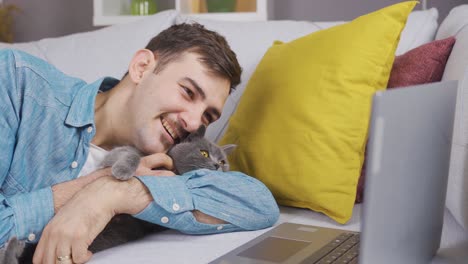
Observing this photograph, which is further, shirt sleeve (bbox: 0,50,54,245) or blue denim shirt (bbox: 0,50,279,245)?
blue denim shirt (bbox: 0,50,279,245)

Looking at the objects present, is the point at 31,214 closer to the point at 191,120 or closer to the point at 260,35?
the point at 191,120

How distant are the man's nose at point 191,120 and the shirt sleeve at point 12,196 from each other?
359mm

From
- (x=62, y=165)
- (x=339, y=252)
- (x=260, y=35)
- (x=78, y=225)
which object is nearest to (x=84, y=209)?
(x=78, y=225)

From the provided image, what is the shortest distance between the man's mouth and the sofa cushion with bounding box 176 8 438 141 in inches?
14.5

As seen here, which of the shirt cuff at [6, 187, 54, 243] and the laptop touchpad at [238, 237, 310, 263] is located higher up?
the shirt cuff at [6, 187, 54, 243]

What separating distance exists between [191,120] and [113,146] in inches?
9.8

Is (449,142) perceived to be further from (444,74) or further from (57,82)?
(57,82)

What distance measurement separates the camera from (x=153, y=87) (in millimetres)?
1319

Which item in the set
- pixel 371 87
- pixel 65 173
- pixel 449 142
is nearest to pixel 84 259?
pixel 65 173

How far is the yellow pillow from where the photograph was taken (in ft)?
4.30

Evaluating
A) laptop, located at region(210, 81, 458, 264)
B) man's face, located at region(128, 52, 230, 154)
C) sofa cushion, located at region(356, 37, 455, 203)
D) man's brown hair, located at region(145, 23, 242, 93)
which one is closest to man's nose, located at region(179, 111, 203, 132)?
man's face, located at region(128, 52, 230, 154)

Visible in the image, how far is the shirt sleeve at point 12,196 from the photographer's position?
1007 mm

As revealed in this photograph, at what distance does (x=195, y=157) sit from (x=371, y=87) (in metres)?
0.48

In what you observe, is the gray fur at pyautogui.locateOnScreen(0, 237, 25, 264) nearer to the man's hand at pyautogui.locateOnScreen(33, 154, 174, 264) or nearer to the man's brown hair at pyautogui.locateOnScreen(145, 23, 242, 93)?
the man's hand at pyautogui.locateOnScreen(33, 154, 174, 264)
